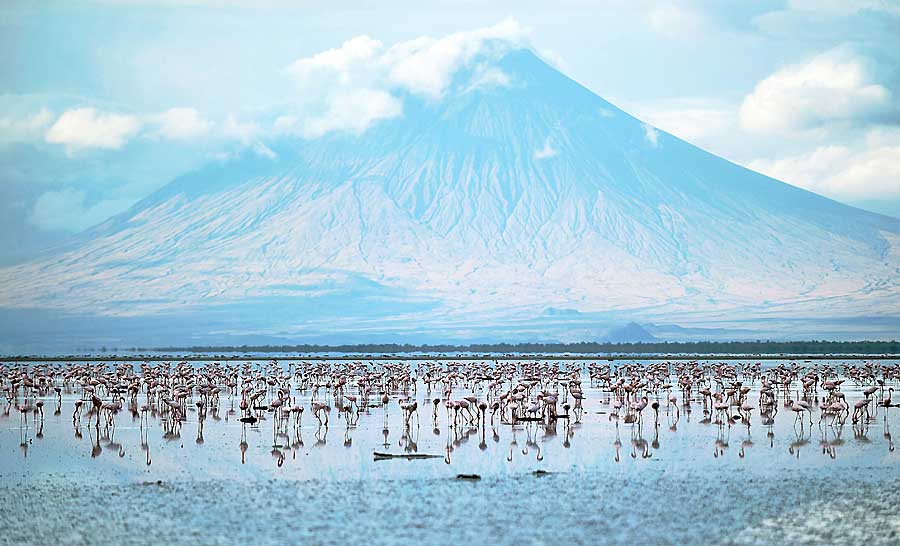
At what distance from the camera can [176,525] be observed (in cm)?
1586

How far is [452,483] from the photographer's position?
1891 centimetres

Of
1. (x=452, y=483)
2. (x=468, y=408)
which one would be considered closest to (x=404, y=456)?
(x=452, y=483)

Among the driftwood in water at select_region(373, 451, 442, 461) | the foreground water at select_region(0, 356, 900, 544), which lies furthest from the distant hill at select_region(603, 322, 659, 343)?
the driftwood in water at select_region(373, 451, 442, 461)

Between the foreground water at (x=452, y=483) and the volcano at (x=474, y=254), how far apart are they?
116384 millimetres

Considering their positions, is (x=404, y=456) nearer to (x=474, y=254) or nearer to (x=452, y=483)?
(x=452, y=483)

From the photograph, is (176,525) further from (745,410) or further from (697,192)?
(697,192)

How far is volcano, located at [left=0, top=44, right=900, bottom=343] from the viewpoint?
15212 centimetres

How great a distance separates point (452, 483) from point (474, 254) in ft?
468

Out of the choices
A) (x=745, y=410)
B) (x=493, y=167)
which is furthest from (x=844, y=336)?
(x=745, y=410)

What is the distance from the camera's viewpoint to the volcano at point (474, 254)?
152125 mm

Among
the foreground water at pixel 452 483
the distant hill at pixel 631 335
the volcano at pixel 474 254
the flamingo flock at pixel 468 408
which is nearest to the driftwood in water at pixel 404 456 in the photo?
the flamingo flock at pixel 468 408

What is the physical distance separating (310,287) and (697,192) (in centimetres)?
5627

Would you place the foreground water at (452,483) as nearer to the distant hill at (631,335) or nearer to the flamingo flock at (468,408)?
the flamingo flock at (468,408)

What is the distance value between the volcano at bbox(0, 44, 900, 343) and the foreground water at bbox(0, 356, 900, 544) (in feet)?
382
